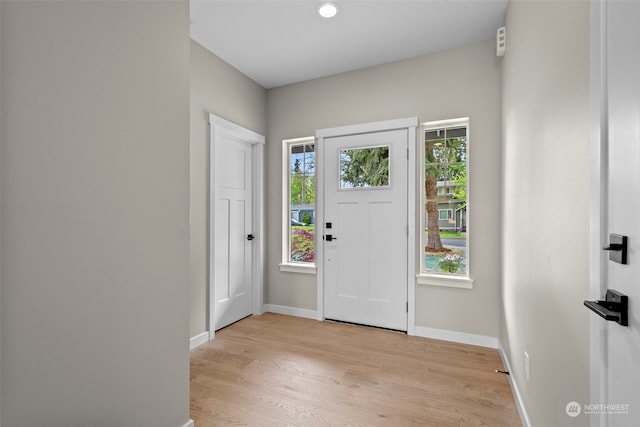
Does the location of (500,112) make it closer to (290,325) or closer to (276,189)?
(276,189)

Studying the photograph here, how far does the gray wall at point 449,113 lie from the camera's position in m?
2.70

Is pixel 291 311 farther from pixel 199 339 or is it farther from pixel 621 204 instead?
pixel 621 204

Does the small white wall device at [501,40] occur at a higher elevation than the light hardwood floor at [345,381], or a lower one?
higher

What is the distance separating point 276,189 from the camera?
11.9ft

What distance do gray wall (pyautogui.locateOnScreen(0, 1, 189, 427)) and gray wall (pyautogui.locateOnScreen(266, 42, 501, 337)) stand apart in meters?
1.97

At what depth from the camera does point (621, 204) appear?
745mm

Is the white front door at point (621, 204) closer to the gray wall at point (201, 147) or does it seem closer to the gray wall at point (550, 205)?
the gray wall at point (550, 205)

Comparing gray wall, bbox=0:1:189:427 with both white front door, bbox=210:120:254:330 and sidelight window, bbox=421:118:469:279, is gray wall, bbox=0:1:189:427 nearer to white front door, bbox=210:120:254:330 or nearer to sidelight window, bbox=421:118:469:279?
white front door, bbox=210:120:254:330

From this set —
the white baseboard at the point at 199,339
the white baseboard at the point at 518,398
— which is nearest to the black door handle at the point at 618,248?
the white baseboard at the point at 518,398

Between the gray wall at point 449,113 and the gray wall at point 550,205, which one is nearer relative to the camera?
the gray wall at point 550,205

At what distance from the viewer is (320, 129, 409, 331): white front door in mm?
3037

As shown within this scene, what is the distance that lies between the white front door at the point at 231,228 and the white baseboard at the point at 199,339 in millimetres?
193

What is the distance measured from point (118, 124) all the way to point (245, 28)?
5.69 feet

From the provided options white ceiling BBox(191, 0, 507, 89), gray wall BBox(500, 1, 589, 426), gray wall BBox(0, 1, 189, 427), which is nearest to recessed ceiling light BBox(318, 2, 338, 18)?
white ceiling BBox(191, 0, 507, 89)
